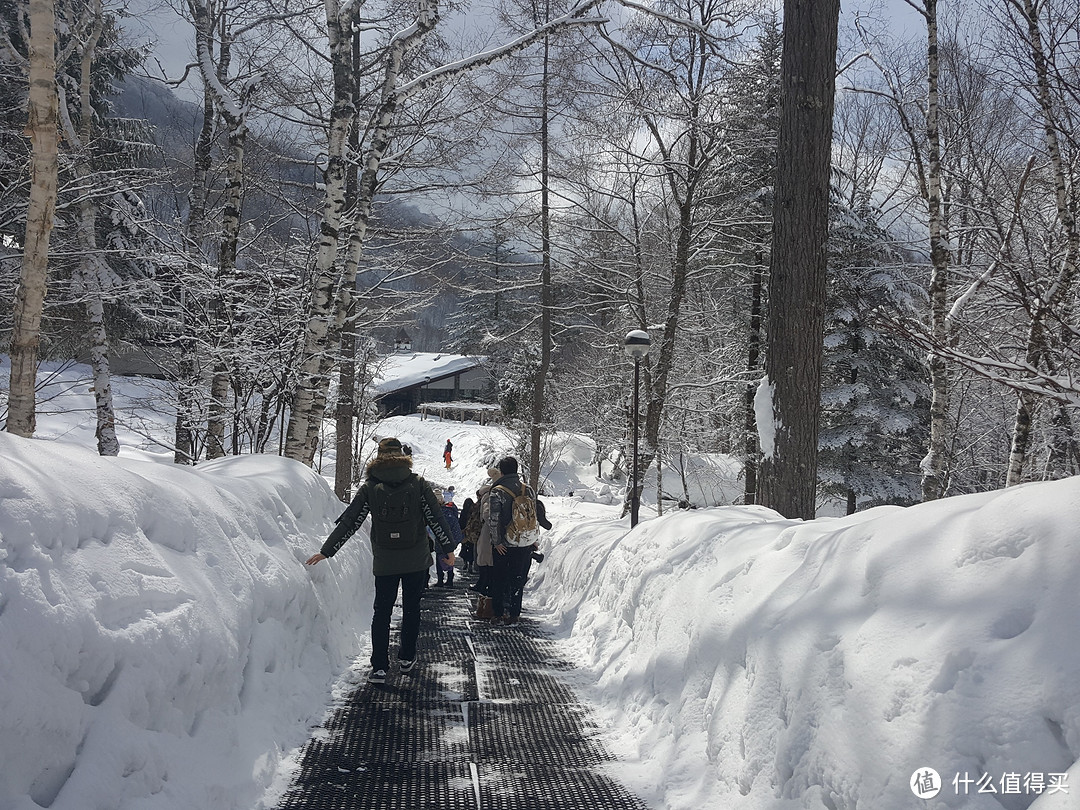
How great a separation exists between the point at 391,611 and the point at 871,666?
3469 millimetres

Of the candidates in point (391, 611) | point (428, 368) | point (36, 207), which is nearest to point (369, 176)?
point (36, 207)

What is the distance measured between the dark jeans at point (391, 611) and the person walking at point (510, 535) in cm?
222

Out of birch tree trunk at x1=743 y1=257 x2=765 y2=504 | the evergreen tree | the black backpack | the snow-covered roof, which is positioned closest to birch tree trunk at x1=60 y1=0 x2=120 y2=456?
the black backpack

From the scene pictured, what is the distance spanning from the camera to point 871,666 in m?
2.73

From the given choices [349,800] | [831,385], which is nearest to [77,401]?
[831,385]

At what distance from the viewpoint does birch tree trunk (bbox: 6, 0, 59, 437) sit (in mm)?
6055

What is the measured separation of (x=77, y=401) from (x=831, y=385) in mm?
25221

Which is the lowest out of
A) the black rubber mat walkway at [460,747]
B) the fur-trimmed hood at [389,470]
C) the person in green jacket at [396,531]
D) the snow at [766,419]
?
the black rubber mat walkway at [460,747]

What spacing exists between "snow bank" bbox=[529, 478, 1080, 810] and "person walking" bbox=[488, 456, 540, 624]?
117 inches

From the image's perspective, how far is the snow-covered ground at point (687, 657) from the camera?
89.7 inches

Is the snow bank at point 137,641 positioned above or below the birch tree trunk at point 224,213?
below

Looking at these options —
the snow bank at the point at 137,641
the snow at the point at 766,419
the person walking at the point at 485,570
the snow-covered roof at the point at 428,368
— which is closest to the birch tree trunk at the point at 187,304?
the person walking at the point at 485,570

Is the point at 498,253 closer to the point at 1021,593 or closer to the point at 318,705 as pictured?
the point at 318,705

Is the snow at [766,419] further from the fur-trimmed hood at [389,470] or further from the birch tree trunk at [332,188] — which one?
the birch tree trunk at [332,188]
